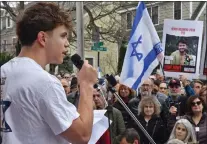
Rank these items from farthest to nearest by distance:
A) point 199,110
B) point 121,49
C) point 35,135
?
point 121,49 → point 199,110 → point 35,135

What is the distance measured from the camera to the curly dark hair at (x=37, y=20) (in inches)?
93.1

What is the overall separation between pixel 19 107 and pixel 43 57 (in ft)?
0.95

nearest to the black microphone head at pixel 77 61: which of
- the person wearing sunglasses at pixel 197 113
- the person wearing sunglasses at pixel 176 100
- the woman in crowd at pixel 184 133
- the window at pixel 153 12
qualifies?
the woman in crowd at pixel 184 133

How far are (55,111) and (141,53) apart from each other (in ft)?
15.3

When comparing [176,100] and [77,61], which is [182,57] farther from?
[77,61]

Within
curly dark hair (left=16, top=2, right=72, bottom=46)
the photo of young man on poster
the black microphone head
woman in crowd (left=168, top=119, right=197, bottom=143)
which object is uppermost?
curly dark hair (left=16, top=2, right=72, bottom=46)

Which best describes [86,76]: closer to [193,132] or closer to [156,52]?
[193,132]

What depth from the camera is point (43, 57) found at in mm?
2387

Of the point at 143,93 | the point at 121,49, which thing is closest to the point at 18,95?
the point at 143,93

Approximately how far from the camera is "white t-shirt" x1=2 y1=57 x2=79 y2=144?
2221 millimetres

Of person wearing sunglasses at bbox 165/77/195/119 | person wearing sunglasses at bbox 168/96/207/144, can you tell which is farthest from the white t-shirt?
person wearing sunglasses at bbox 165/77/195/119

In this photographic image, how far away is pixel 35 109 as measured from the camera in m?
2.24

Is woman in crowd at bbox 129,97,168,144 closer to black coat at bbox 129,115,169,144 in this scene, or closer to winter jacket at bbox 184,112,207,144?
black coat at bbox 129,115,169,144

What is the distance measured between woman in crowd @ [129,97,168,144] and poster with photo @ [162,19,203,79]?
3.12 metres
